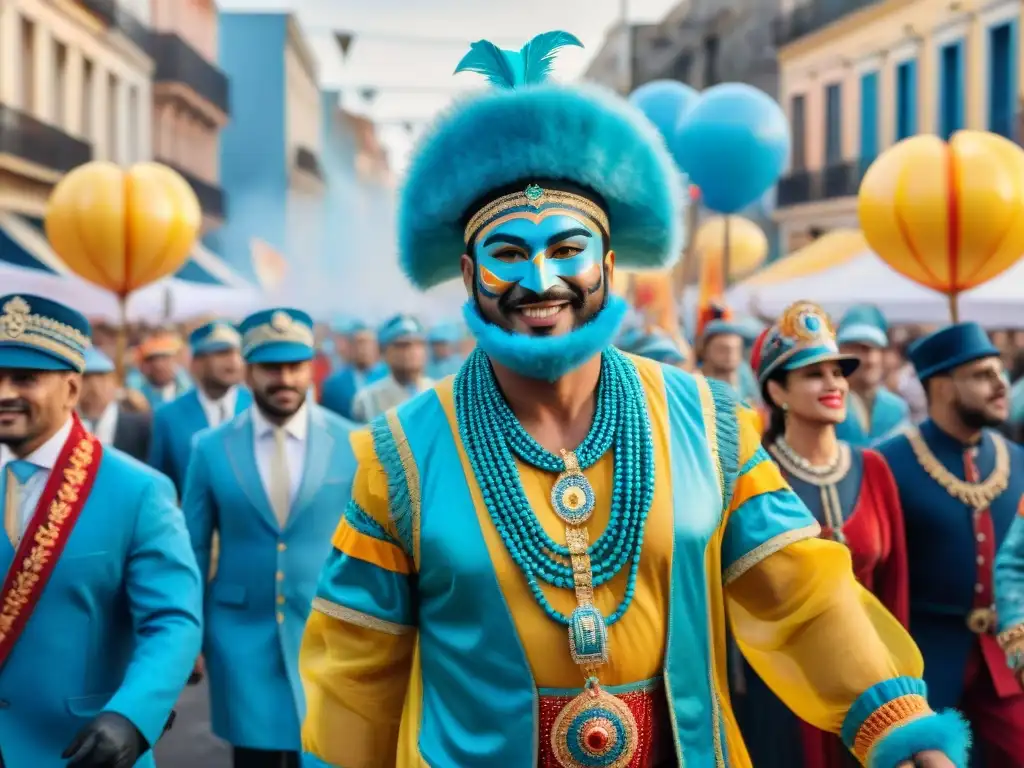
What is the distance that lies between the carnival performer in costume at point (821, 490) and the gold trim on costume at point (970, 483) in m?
0.22

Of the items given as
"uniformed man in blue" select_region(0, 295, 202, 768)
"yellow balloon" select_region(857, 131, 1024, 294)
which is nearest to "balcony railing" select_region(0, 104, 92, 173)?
"yellow balloon" select_region(857, 131, 1024, 294)

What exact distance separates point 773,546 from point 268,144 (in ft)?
160

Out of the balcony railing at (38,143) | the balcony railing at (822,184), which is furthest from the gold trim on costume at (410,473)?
the balcony railing at (822,184)

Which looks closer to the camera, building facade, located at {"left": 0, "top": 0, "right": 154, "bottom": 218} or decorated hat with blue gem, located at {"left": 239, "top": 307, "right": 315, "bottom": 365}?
decorated hat with blue gem, located at {"left": 239, "top": 307, "right": 315, "bottom": 365}

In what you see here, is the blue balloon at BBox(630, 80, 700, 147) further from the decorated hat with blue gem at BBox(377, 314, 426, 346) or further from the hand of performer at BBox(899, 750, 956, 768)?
the hand of performer at BBox(899, 750, 956, 768)

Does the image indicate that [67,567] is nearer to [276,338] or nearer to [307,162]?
[276,338]

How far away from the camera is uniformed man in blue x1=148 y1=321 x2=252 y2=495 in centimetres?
787

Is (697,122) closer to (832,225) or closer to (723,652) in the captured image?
(723,652)

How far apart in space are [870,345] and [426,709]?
6.06m

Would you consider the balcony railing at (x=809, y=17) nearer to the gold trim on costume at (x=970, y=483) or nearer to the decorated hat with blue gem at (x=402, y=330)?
the decorated hat with blue gem at (x=402, y=330)

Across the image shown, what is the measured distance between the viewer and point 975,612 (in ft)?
17.8

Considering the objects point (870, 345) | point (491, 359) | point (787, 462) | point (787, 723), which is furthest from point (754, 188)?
point (491, 359)

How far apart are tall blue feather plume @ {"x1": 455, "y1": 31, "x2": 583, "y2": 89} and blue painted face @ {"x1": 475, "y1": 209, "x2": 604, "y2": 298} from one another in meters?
0.34

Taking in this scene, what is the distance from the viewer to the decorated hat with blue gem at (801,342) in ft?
17.9
